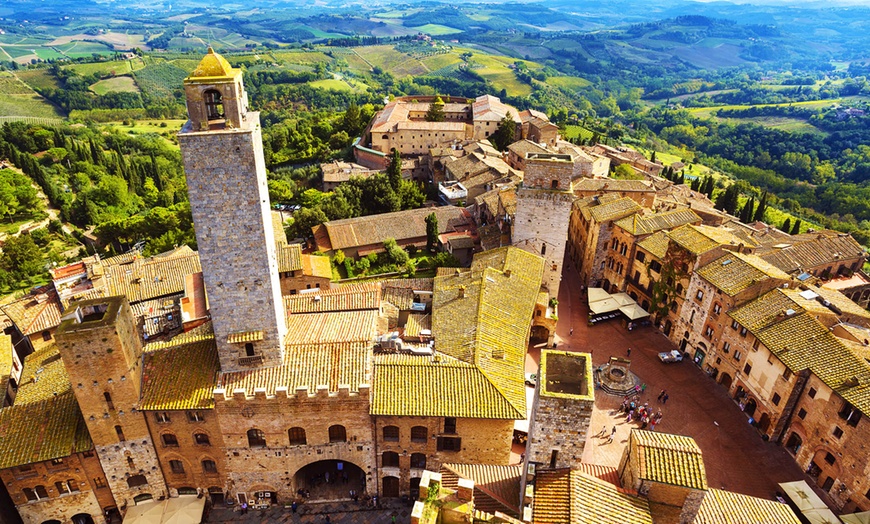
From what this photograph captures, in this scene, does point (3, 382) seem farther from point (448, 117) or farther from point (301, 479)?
point (448, 117)

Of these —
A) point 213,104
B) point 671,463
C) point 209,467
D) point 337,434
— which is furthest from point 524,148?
point 671,463

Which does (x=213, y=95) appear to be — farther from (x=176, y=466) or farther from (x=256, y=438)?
(x=176, y=466)

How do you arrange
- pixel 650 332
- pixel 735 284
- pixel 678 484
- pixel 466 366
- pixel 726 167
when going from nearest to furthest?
1. pixel 678 484
2. pixel 466 366
3. pixel 735 284
4. pixel 650 332
5. pixel 726 167

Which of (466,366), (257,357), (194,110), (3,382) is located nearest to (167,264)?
(3,382)

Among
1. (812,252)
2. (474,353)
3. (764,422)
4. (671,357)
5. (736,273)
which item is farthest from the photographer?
(812,252)

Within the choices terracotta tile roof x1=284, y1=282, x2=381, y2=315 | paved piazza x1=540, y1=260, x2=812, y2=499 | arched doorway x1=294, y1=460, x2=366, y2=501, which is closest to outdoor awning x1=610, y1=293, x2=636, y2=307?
paved piazza x1=540, y1=260, x2=812, y2=499

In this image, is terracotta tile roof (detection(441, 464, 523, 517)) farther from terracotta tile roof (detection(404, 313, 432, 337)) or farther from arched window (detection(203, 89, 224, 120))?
arched window (detection(203, 89, 224, 120))
